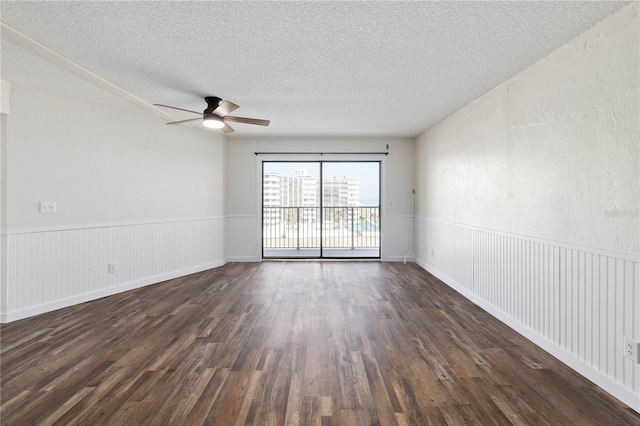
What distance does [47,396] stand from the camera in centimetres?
185

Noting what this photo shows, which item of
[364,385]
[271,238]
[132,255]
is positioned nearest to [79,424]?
[364,385]

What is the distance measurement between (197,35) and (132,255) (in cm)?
319

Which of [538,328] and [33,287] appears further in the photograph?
[33,287]

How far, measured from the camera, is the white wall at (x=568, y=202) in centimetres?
186

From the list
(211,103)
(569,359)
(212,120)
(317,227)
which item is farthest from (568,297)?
(317,227)

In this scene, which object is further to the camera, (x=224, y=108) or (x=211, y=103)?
(x=211, y=103)

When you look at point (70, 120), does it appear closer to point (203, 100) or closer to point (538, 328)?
point (203, 100)

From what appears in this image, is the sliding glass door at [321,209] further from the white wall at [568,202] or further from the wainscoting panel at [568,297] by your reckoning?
the wainscoting panel at [568,297]

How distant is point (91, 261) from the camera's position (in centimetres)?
371

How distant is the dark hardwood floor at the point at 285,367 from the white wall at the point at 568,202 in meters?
0.27

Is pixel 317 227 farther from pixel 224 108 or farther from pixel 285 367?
pixel 285 367

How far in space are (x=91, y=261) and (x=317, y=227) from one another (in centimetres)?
445

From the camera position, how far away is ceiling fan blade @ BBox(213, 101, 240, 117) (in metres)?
3.23

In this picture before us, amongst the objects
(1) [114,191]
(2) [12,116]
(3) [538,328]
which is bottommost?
(3) [538,328]
